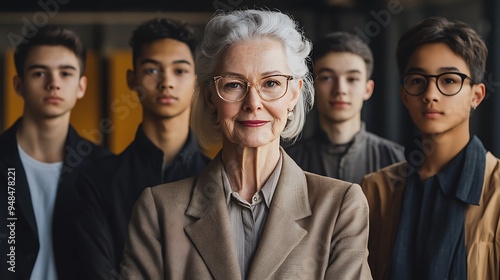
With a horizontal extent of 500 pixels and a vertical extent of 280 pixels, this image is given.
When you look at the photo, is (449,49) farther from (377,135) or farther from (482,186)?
(377,135)

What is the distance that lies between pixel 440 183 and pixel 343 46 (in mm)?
999

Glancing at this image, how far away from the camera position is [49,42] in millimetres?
3732

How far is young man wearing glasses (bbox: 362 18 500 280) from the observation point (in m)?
2.90

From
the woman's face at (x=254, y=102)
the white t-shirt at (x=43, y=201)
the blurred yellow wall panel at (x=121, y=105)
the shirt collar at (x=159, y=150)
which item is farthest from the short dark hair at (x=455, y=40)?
the white t-shirt at (x=43, y=201)

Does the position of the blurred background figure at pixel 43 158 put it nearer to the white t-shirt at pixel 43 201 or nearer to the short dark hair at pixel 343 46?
the white t-shirt at pixel 43 201

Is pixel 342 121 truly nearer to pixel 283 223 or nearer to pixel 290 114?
pixel 290 114

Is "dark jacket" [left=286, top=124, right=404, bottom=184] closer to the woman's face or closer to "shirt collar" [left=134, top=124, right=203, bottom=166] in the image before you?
"shirt collar" [left=134, top=124, right=203, bottom=166]

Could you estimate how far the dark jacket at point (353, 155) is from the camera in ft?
12.2

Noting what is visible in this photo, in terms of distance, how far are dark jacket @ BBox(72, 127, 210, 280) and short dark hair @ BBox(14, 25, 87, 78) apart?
49cm

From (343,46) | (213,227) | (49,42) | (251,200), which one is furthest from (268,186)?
(49,42)

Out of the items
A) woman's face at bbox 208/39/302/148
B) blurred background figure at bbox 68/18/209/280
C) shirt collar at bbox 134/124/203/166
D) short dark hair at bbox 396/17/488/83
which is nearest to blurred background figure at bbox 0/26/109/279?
blurred background figure at bbox 68/18/209/280

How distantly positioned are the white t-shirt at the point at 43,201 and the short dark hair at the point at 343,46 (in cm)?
133

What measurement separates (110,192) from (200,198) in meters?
1.10

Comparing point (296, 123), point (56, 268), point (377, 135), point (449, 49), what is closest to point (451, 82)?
point (449, 49)
